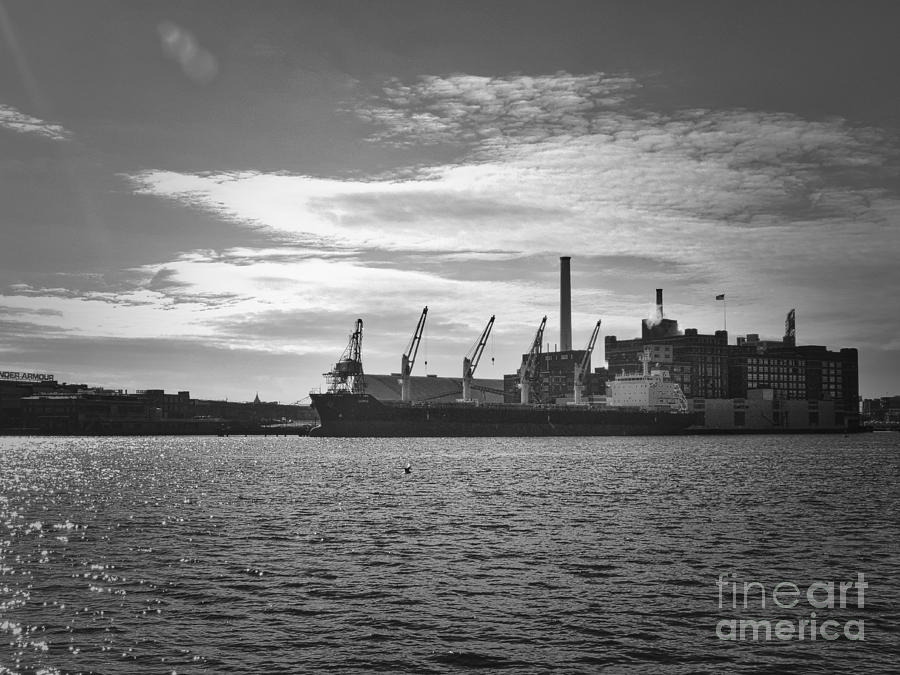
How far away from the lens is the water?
20.3m

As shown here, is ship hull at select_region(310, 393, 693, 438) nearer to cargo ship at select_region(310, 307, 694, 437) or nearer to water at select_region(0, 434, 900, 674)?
cargo ship at select_region(310, 307, 694, 437)

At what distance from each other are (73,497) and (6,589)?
3272cm

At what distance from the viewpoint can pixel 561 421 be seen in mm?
184750

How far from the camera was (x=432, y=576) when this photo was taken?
96.1 feet

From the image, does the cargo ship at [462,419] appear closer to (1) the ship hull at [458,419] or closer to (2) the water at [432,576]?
(1) the ship hull at [458,419]

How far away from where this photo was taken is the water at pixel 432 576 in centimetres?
2030

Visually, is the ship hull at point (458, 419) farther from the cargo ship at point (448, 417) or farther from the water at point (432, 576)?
the water at point (432, 576)

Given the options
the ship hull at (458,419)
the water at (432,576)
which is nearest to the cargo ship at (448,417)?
the ship hull at (458,419)

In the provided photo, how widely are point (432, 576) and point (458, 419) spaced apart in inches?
5511

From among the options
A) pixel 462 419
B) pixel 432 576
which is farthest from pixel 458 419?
pixel 432 576

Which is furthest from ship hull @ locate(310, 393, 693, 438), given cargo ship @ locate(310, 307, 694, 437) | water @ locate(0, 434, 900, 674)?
water @ locate(0, 434, 900, 674)

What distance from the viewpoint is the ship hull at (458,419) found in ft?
534

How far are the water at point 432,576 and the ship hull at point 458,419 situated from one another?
100240 mm

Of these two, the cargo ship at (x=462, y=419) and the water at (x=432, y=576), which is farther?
the cargo ship at (x=462, y=419)
